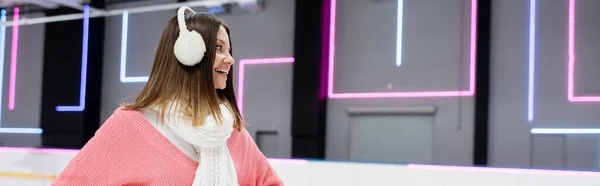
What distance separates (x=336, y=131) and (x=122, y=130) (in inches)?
112

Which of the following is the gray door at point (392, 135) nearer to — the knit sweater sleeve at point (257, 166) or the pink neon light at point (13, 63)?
the knit sweater sleeve at point (257, 166)

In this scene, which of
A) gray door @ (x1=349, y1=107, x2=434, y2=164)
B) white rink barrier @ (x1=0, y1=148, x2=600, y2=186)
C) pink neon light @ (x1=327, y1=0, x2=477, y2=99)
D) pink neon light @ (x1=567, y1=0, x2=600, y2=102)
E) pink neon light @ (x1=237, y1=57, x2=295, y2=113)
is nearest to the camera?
white rink barrier @ (x1=0, y1=148, x2=600, y2=186)

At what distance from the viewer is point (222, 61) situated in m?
1.01

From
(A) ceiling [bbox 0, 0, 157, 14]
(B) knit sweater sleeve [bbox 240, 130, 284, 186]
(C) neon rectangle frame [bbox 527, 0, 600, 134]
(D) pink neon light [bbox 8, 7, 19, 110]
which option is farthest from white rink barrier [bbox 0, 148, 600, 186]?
(D) pink neon light [bbox 8, 7, 19, 110]

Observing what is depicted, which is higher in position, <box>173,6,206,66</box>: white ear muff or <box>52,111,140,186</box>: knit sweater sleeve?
<box>173,6,206,66</box>: white ear muff

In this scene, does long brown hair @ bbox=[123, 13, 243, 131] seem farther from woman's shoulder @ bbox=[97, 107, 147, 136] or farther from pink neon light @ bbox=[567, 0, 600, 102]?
pink neon light @ bbox=[567, 0, 600, 102]

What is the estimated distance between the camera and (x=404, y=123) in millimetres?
3553

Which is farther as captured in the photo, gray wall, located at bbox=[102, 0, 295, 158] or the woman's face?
gray wall, located at bbox=[102, 0, 295, 158]

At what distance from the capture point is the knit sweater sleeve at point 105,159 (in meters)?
0.96

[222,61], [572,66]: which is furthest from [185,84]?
[572,66]

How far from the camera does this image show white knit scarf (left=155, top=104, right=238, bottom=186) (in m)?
0.96

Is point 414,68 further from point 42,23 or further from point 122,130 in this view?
point 42,23

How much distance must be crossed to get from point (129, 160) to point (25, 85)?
4.64 meters

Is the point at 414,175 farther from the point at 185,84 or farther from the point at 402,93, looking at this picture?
the point at 185,84
